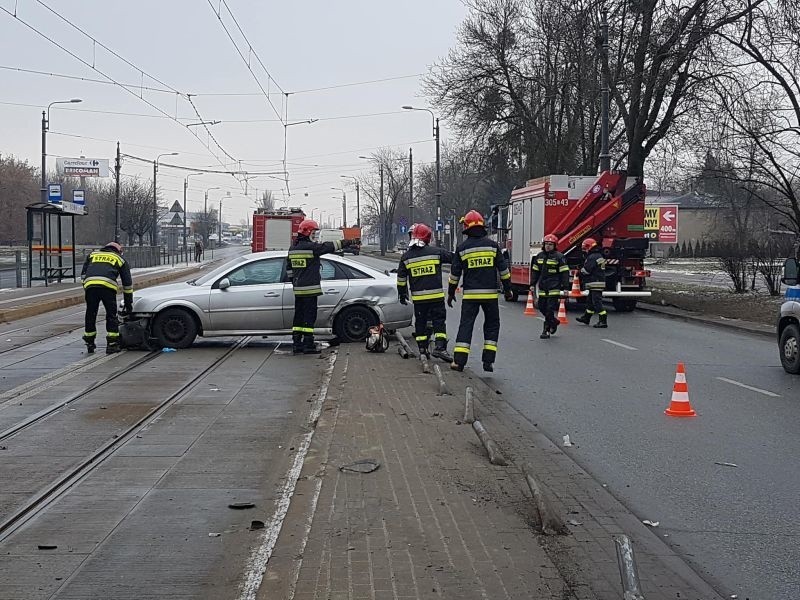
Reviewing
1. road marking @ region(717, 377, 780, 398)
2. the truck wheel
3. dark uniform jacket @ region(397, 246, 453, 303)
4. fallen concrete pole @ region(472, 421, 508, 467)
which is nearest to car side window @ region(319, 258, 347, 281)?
dark uniform jacket @ region(397, 246, 453, 303)

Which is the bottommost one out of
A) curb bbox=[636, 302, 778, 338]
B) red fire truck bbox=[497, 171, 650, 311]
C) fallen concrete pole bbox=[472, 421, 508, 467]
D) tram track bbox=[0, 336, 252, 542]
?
tram track bbox=[0, 336, 252, 542]

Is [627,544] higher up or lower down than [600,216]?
lower down

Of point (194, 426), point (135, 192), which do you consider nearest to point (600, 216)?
point (194, 426)

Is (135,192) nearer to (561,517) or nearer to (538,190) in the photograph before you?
(538,190)

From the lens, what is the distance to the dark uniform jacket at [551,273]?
52.6 feet

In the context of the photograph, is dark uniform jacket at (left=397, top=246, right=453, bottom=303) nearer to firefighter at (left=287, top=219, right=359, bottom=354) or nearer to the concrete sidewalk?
firefighter at (left=287, top=219, right=359, bottom=354)

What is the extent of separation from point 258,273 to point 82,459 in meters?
7.35

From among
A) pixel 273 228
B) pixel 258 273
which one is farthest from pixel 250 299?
pixel 273 228

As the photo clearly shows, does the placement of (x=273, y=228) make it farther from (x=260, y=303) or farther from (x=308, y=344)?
(x=308, y=344)

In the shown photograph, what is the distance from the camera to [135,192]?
65.6 metres

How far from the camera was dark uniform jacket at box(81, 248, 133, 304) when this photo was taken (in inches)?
531

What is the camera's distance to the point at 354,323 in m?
14.6

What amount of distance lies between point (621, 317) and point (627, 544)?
58.5 ft

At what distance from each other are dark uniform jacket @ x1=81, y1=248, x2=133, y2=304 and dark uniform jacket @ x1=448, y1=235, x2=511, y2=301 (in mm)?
4922
